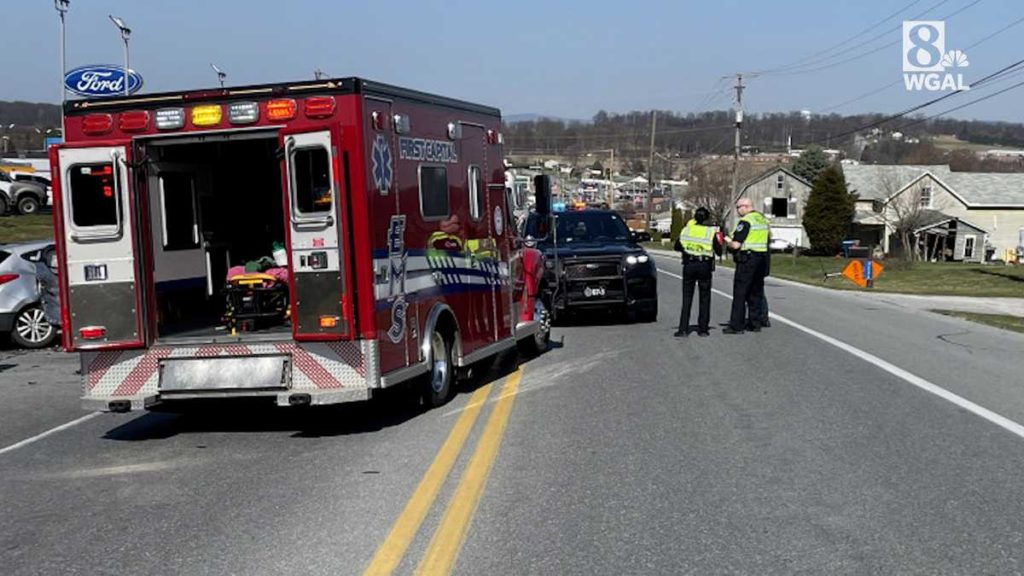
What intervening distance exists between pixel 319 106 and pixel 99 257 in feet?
7.09

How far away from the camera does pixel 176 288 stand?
9711 millimetres

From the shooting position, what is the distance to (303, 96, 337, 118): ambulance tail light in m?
7.92

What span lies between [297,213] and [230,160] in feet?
9.37

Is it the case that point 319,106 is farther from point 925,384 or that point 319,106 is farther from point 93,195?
point 925,384

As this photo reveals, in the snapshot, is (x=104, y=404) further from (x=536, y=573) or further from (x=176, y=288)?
(x=536, y=573)

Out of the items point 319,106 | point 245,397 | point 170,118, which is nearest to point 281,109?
point 319,106

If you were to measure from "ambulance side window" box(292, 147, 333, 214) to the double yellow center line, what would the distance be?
2066mm

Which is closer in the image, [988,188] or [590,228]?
[590,228]

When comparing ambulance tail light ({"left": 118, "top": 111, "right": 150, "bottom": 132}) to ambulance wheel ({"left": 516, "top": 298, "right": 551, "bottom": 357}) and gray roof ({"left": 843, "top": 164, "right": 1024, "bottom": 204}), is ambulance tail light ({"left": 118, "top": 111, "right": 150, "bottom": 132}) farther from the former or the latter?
gray roof ({"left": 843, "top": 164, "right": 1024, "bottom": 204})

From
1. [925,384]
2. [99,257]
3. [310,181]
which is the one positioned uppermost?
[310,181]

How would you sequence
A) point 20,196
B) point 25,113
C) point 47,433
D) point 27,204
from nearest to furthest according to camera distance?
point 47,433 → point 20,196 → point 27,204 → point 25,113

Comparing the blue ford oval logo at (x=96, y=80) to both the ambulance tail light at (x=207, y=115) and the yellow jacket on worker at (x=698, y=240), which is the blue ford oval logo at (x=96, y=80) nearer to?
the yellow jacket on worker at (x=698, y=240)

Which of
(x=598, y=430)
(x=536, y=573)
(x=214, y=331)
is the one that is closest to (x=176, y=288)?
(x=214, y=331)

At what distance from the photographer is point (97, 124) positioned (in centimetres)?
837
